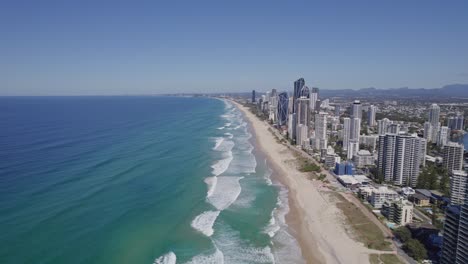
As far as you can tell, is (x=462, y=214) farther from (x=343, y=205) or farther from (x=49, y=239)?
(x=49, y=239)

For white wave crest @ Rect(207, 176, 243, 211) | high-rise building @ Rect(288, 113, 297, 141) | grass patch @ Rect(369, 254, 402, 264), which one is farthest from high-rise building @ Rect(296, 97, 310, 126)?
grass patch @ Rect(369, 254, 402, 264)

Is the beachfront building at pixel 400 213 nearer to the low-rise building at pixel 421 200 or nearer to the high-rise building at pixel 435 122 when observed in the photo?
the low-rise building at pixel 421 200

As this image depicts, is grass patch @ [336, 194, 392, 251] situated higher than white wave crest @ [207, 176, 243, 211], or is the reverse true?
white wave crest @ [207, 176, 243, 211]

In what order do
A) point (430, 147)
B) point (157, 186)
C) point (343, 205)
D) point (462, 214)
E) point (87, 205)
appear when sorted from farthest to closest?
point (430, 147), point (157, 186), point (343, 205), point (87, 205), point (462, 214)

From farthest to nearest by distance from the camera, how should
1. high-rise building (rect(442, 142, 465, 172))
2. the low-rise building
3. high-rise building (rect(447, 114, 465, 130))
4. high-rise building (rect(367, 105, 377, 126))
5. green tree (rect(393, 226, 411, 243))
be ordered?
1. high-rise building (rect(367, 105, 377, 126))
2. high-rise building (rect(447, 114, 465, 130))
3. high-rise building (rect(442, 142, 465, 172))
4. the low-rise building
5. green tree (rect(393, 226, 411, 243))

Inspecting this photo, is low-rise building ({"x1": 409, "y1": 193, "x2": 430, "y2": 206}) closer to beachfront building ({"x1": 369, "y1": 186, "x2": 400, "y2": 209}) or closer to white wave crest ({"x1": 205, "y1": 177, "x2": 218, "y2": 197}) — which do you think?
beachfront building ({"x1": 369, "y1": 186, "x2": 400, "y2": 209})

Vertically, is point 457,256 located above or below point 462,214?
below

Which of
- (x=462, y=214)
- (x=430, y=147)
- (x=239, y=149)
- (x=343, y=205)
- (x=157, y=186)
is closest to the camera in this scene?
(x=462, y=214)

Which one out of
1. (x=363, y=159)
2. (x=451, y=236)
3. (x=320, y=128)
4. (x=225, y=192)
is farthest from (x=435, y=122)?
(x=451, y=236)

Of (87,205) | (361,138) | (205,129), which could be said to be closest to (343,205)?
(87,205)
